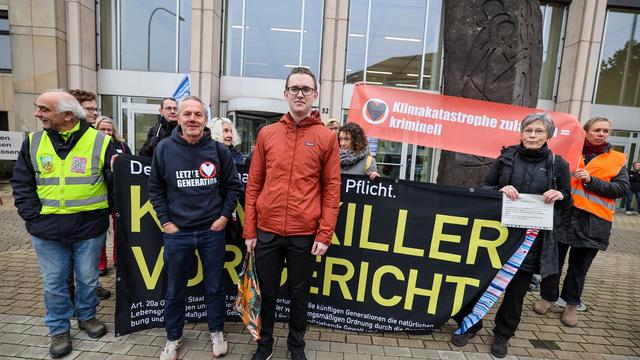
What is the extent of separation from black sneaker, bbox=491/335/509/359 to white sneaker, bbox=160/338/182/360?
8.82 ft

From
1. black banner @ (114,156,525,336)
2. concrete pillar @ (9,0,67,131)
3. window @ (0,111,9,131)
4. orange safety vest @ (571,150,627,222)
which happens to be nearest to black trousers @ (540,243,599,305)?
orange safety vest @ (571,150,627,222)

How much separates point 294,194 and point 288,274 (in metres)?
0.65

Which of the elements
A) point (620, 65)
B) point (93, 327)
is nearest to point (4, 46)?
point (93, 327)

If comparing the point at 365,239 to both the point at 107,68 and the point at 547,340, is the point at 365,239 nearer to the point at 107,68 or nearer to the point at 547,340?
the point at 547,340

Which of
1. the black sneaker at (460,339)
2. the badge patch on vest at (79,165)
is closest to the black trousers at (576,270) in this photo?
the black sneaker at (460,339)

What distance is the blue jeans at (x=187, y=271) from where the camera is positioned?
8.79 ft

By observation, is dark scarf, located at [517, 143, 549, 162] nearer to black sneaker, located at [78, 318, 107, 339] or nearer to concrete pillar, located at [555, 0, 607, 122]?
black sneaker, located at [78, 318, 107, 339]

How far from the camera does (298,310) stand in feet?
8.82

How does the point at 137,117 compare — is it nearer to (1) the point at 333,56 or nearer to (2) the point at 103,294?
(1) the point at 333,56

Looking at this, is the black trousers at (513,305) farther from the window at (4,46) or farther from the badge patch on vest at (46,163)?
the window at (4,46)

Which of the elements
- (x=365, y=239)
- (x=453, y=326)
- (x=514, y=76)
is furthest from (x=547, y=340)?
(x=514, y=76)

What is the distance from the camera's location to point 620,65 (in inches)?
512

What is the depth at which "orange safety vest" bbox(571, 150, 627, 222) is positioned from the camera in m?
3.48

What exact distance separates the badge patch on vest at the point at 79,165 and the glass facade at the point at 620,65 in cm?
1622
